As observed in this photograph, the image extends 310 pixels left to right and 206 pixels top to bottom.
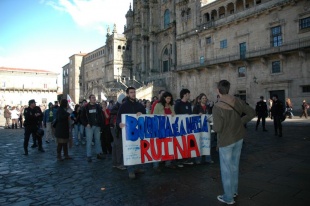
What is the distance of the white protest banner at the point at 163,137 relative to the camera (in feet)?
18.3

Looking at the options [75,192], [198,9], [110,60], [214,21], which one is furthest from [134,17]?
[75,192]

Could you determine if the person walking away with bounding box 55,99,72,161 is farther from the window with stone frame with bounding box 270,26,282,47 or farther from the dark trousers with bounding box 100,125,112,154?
the window with stone frame with bounding box 270,26,282,47

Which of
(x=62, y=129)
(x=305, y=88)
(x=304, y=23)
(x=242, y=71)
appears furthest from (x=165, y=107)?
(x=242, y=71)

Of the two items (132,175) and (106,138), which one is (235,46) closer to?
(106,138)

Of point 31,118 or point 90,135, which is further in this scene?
point 31,118

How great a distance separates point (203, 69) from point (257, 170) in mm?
28592

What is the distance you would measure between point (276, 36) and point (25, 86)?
6718cm

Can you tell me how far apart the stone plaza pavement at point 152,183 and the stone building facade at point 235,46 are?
2035 cm

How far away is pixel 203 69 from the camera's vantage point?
33250mm

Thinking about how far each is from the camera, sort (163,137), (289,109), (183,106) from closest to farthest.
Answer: (163,137), (183,106), (289,109)

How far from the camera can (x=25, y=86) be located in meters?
68.2

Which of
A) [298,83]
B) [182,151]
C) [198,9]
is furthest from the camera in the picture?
[198,9]

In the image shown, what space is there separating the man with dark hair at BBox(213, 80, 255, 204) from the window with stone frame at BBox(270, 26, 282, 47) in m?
25.7

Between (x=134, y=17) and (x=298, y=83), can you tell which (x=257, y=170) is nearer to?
(x=298, y=83)
